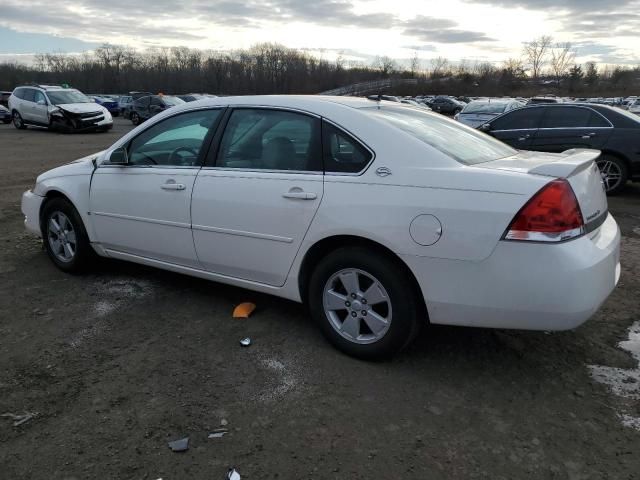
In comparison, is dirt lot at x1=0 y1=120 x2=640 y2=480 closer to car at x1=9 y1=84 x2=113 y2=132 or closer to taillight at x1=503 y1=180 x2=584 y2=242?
taillight at x1=503 y1=180 x2=584 y2=242

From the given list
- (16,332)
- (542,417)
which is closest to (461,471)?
(542,417)

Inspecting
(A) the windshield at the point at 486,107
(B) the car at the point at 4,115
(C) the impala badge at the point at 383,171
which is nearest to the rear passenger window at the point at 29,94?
(B) the car at the point at 4,115

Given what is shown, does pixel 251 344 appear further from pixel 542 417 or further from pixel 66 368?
pixel 542 417

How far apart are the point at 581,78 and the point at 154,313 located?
301 feet

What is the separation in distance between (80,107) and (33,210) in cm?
1787

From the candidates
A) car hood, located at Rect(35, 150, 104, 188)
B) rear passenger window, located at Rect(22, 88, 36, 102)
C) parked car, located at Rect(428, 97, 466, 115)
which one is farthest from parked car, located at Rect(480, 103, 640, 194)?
parked car, located at Rect(428, 97, 466, 115)

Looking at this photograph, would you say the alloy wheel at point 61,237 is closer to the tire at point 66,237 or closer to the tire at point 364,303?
the tire at point 66,237

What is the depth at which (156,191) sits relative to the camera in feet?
13.1

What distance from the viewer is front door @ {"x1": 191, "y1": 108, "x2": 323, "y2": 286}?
3322mm

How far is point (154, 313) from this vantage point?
401 centimetres

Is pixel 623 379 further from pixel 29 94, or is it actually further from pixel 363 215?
pixel 29 94

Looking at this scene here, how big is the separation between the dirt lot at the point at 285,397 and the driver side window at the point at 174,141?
1.11 metres

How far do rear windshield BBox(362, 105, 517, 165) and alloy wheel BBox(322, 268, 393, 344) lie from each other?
2.93ft

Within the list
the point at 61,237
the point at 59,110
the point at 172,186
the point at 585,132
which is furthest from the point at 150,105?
the point at 172,186
